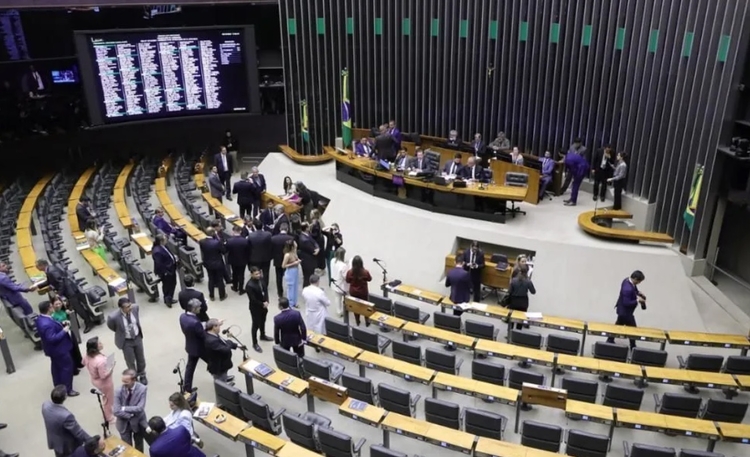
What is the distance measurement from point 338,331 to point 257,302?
117 centimetres

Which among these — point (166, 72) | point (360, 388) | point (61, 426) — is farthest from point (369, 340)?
point (166, 72)

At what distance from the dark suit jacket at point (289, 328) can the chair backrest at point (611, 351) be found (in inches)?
153

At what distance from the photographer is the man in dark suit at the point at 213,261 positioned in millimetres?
9508

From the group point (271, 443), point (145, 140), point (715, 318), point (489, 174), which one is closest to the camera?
point (271, 443)

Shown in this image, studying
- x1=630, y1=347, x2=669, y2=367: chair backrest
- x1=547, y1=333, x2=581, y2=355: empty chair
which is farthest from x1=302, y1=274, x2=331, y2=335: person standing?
x1=630, y1=347, x2=669, y2=367: chair backrest

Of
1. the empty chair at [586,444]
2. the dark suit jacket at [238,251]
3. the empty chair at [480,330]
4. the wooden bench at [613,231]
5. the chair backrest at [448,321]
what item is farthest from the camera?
the wooden bench at [613,231]

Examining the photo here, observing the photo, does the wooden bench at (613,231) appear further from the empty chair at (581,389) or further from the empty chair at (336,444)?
the empty chair at (336,444)

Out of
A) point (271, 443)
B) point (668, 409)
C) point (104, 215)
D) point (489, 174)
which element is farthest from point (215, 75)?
point (668, 409)

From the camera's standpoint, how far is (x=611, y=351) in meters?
8.12

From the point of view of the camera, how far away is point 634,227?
12.3m

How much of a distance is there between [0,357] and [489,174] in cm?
877

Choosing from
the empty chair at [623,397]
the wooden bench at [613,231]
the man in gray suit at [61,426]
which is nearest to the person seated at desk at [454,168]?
the wooden bench at [613,231]

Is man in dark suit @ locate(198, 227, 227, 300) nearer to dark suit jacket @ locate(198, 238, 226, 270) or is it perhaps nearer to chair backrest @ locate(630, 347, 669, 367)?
dark suit jacket @ locate(198, 238, 226, 270)

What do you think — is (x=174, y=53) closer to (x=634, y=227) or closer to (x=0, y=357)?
(x=0, y=357)
